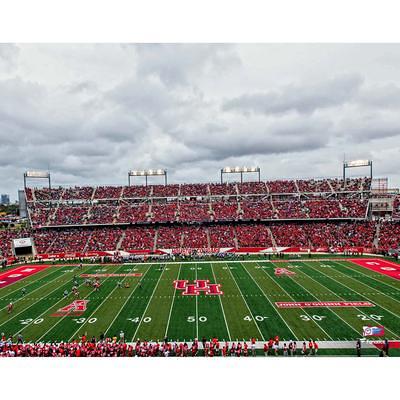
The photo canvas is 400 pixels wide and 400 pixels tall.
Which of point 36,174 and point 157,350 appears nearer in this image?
point 157,350

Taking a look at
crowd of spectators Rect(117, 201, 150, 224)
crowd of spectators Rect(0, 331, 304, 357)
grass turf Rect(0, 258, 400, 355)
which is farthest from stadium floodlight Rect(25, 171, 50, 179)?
crowd of spectators Rect(0, 331, 304, 357)

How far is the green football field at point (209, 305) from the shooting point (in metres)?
13.7

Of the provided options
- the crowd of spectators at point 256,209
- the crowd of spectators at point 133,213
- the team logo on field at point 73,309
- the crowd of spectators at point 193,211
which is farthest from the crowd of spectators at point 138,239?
the team logo on field at point 73,309

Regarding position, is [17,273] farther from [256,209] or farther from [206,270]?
[256,209]

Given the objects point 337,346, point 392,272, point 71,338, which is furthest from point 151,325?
point 392,272

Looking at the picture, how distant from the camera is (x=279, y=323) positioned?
14.4 m

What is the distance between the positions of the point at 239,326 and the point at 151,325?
14.7 ft

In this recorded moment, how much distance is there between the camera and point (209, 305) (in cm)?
1695

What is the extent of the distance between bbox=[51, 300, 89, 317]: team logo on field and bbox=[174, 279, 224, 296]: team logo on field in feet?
20.7

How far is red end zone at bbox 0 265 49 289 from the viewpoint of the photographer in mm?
23812

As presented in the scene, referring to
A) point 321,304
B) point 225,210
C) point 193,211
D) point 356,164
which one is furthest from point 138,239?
point 356,164

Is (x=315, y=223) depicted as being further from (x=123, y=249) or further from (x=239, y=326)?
(x=239, y=326)

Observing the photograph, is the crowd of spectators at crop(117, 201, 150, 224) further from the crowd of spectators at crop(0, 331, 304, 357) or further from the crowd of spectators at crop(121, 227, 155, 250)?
the crowd of spectators at crop(0, 331, 304, 357)

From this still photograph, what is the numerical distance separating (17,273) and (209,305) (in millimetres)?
20331
